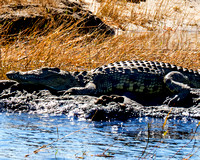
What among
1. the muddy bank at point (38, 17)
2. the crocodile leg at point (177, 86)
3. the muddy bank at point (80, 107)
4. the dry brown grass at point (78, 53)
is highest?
the muddy bank at point (38, 17)

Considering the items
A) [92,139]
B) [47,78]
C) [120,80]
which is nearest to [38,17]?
[47,78]

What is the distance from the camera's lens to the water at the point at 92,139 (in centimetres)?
335

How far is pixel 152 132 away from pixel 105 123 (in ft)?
2.25

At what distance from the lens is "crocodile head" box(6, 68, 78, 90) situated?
5.60 meters

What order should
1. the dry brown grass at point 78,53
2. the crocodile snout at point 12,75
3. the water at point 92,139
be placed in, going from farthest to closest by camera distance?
the dry brown grass at point 78,53
the crocodile snout at point 12,75
the water at point 92,139

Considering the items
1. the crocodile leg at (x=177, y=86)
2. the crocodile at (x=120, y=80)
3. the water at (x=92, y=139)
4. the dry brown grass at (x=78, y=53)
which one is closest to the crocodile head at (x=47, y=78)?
the crocodile at (x=120, y=80)

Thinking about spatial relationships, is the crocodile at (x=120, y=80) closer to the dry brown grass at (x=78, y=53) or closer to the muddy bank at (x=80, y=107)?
the muddy bank at (x=80, y=107)

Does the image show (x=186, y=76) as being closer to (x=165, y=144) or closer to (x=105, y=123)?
(x=105, y=123)

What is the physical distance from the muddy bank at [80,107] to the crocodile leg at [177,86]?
25 centimetres

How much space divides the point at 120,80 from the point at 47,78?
117 centimetres

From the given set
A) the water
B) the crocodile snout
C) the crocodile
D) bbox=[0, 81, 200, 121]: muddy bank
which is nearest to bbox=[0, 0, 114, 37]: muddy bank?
the crocodile

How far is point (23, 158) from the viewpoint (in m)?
3.12

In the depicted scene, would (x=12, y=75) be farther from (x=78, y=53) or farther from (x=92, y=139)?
(x=78, y=53)

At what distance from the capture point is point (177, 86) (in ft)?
18.7
